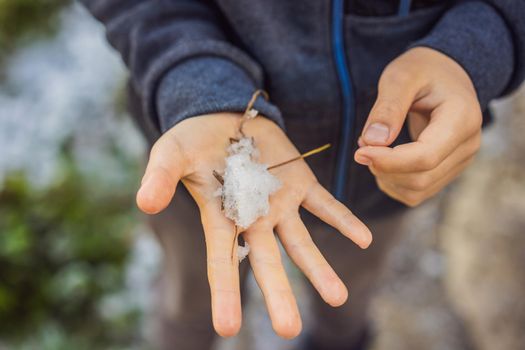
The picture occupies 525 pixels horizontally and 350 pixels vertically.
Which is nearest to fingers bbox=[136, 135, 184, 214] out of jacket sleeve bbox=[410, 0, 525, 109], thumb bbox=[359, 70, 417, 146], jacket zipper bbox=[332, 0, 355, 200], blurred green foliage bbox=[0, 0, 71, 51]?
thumb bbox=[359, 70, 417, 146]

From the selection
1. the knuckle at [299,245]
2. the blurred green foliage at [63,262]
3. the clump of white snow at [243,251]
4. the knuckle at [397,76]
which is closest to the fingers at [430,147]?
the knuckle at [397,76]

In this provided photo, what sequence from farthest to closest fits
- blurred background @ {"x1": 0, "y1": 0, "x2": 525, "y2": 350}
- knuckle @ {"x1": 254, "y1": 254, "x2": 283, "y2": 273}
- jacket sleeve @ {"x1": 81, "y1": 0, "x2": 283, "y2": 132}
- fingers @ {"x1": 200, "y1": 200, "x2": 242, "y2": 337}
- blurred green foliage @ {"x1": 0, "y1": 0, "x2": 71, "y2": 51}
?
blurred green foliage @ {"x1": 0, "y1": 0, "x2": 71, "y2": 51}, blurred background @ {"x1": 0, "y1": 0, "x2": 525, "y2": 350}, jacket sleeve @ {"x1": 81, "y1": 0, "x2": 283, "y2": 132}, knuckle @ {"x1": 254, "y1": 254, "x2": 283, "y2": 273}, fingers @ {"x1": 200, "y1": 200, "x2": 242, "y2": 337}

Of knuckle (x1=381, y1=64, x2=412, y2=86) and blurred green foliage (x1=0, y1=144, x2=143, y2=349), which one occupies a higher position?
knuckle (x1=381, y1=64, x2=412, y2=86)

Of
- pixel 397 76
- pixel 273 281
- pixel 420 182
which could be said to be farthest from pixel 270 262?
pixel 397 76

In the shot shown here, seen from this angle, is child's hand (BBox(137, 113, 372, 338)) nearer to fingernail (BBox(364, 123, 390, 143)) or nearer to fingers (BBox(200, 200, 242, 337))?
fingers (BBox(200, 200, 242, 337))

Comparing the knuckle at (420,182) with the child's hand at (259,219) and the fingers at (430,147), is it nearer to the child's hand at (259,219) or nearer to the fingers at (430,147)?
the fingers at (430,147)

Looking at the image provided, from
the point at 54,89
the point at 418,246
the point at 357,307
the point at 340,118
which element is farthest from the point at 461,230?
the point at 54,89
